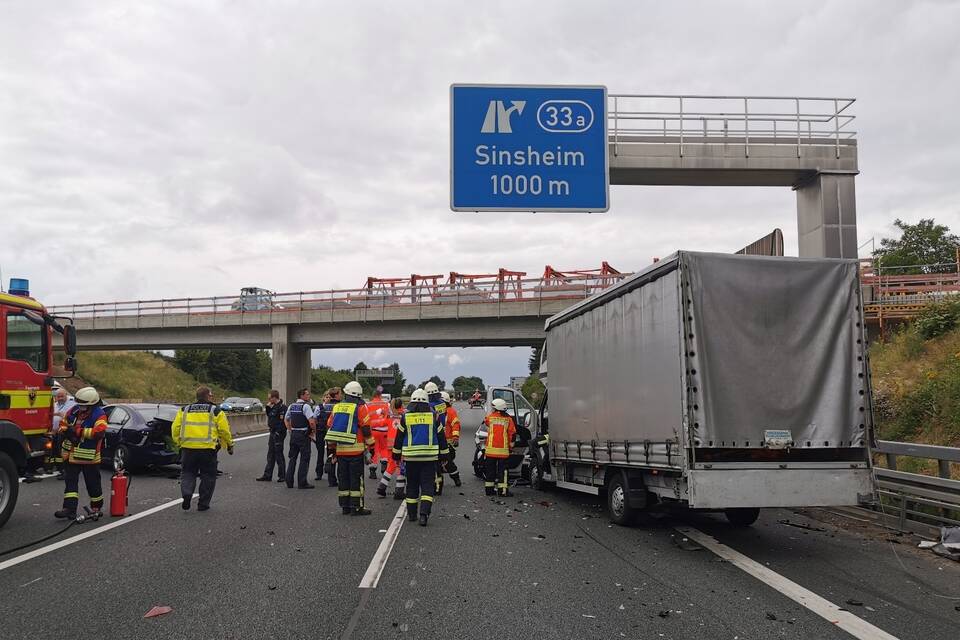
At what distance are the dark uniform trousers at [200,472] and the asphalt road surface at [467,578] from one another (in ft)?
0.88

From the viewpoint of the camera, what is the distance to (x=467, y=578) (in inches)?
250

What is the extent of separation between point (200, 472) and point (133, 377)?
55.9 meters

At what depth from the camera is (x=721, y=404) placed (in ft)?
24.6

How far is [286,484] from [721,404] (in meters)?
8.69

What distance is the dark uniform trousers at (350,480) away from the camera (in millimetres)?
9898

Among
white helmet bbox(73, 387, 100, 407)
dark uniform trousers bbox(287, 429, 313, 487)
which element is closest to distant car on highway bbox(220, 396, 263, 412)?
dark uniform trousers bbox(287, 429, 313, 487)

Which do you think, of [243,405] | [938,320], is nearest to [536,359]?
[243,405]

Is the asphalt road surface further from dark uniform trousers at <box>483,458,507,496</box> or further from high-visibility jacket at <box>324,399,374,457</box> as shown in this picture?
dark uniform trousers at <box>483,458,507,496</box>

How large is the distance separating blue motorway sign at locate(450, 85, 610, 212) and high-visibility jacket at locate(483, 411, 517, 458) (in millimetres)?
3786

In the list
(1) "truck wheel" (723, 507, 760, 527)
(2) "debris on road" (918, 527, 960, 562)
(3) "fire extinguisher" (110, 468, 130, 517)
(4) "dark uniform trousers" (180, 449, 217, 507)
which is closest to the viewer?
(2) "debris on road" (918, 527, 960, 562)

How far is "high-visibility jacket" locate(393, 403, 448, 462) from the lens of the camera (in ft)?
31.3

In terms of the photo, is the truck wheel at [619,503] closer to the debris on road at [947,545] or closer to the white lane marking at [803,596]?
the white lane marking at [803,596]

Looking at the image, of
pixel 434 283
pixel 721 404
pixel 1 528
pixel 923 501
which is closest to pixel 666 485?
pixel 721 404

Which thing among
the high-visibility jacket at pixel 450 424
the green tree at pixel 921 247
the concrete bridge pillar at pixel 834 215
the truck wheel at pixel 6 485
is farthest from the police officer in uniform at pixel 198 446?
the green tree at pixel 921 247
